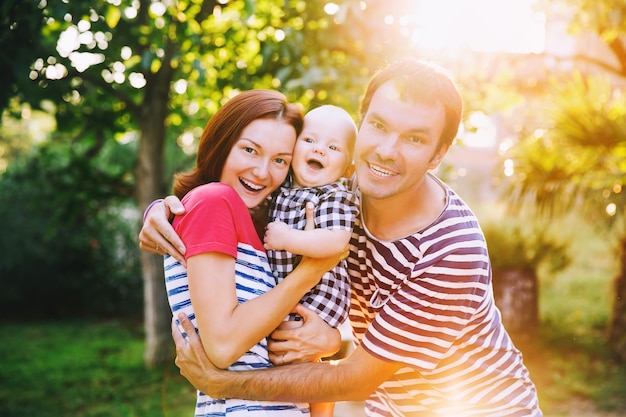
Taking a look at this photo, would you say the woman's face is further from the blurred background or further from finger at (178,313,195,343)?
the blurred background

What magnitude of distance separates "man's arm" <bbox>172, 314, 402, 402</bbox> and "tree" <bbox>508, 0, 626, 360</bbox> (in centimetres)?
504

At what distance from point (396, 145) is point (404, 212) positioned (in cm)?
25

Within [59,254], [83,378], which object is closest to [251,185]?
[83,378]

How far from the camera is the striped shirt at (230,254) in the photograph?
2059 mm

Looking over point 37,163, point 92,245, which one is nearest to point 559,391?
point 92,245

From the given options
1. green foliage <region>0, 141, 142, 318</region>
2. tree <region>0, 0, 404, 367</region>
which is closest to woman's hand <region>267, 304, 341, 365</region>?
tree <region>0, 0, 404, 367</region>

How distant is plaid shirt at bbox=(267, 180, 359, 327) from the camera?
7.50 ft

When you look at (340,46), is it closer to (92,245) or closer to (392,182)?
(392,182)

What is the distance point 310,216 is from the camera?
7.43ft

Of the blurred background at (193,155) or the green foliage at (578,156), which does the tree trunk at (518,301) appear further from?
the green foliage at (578,156)

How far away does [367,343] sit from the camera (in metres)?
2.25

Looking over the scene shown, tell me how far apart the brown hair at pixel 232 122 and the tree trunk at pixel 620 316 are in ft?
20.6

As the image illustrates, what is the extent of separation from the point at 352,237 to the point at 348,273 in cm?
15

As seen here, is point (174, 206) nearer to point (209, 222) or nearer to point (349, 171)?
point (209, 222)
